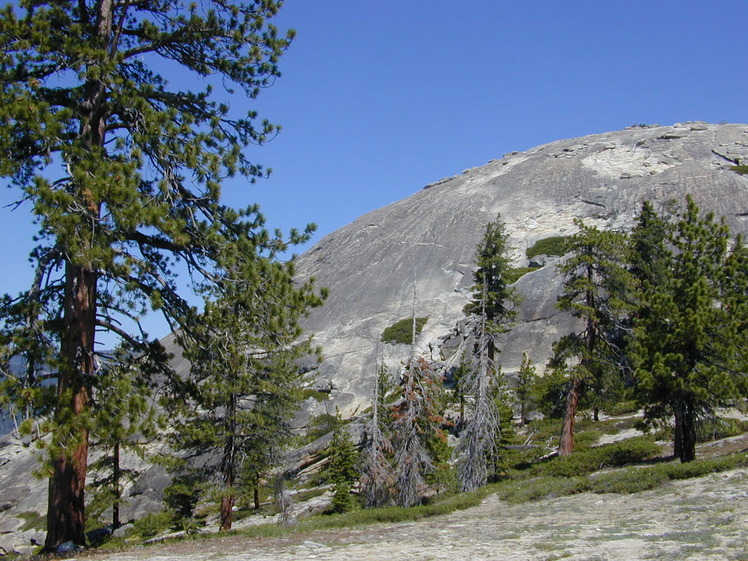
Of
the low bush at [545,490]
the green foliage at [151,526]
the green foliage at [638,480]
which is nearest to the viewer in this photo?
the green foliage at [638,480]

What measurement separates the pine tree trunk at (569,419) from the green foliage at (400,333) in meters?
21.1

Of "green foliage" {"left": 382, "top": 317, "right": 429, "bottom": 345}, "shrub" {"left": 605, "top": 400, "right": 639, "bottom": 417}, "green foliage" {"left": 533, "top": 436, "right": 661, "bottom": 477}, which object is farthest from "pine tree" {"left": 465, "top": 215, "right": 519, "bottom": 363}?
"green foliage" {"left": 382, "top": 317, "right": 429, "bottom": 345}

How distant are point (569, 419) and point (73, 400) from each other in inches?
811

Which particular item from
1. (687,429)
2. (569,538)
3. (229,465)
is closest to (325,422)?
(229,465)

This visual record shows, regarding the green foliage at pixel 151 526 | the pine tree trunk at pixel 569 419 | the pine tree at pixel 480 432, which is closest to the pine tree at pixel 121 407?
the pine tree at pixel 480 432

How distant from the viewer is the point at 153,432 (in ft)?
31.8

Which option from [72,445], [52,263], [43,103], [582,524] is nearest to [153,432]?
[72,445]

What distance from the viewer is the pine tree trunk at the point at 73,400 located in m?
8.98

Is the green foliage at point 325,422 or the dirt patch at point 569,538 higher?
the dirt patch at point 569,538

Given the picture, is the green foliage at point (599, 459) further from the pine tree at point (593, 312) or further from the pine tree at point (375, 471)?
the pine tree at point (375, 471)

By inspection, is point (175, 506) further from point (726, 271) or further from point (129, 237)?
point (726, 271)

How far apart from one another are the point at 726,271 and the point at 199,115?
1495 centimetres

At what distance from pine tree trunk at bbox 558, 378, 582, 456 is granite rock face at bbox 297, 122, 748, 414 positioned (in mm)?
15430

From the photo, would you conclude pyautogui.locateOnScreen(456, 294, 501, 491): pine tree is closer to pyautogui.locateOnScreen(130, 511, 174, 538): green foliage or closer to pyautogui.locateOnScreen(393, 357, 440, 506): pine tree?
pyautogui.locateOnScreen(393, 357, 440, 506): pine tree
